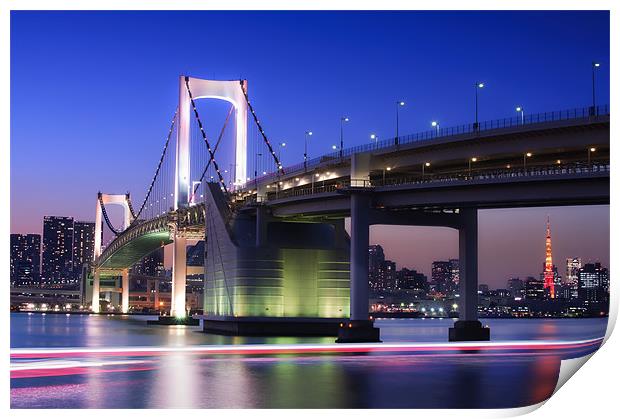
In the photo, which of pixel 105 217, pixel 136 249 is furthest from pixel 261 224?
pixel 105 217

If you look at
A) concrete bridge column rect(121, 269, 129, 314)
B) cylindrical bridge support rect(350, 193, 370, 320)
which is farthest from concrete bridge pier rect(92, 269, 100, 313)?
cylindrical bridge support rect(350, 193, 370, 320)

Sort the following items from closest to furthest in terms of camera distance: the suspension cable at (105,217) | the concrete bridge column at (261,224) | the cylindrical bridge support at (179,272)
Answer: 1. the concrete bridge column at (261,224)
2. the cylindrical bridge support at (179,272)
3. the suspension cable at (105,217)

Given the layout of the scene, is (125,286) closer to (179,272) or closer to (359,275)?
(179,272)

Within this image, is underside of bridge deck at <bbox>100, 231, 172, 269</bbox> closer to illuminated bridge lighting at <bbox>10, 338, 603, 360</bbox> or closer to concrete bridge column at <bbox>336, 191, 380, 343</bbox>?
concrete bridge column at <bbox>336, 191, 380, 343</bbox>

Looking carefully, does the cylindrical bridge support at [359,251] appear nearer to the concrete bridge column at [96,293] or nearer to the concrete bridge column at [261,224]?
the concrete bridge column at [261,224]

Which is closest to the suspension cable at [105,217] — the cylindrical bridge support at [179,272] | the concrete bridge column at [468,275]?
the cylindrical bridge support at [179,272]
